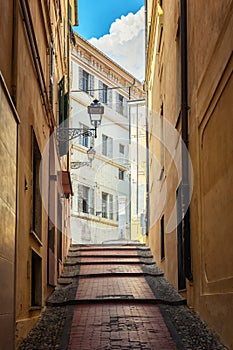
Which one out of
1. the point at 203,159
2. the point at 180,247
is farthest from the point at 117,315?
the point at 203,159

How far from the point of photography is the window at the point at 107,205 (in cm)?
3541

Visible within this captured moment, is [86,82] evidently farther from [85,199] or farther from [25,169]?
[25,169]

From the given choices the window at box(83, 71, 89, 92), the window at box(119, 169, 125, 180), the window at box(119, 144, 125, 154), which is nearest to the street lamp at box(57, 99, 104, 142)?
the window at box(83, 71, 89, 92)

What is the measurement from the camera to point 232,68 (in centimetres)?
692

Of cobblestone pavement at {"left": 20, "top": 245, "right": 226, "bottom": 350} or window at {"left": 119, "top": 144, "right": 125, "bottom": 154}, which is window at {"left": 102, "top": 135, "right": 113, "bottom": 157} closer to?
window at {"left": 119, "top": 144, "right": 125, "bottom": 154}

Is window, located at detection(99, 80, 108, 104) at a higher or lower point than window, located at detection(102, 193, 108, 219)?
higher

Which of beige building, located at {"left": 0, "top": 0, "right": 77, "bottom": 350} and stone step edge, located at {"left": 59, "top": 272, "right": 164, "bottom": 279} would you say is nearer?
beige building, located at {"left": 0, "top": 0, "right": 77, "bottom": 350}

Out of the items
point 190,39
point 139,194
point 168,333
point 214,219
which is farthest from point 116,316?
point 139,194

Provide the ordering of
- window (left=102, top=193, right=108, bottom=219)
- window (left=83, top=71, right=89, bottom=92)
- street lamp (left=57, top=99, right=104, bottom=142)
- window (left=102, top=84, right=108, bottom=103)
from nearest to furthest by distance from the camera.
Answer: street lamp (left=57, top=99, right=104, bottom=142) → window (left=83, top=71, right=89, bottom=92) → window (left=102, top=193, right=108, bottom=219) → window (left=102, top=84, right=108, bottom=103)

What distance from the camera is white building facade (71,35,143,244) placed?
32.2m

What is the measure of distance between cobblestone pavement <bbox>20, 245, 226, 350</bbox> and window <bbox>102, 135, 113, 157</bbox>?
19814mm

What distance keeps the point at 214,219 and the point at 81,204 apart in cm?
2396

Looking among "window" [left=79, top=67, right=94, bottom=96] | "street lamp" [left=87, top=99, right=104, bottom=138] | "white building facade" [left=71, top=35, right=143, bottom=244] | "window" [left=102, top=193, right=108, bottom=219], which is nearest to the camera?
"street lamp" [left=87, top=99, right=104, bottom=138]

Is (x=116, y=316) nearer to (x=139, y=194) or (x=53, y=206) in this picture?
(x=53, y=206)
